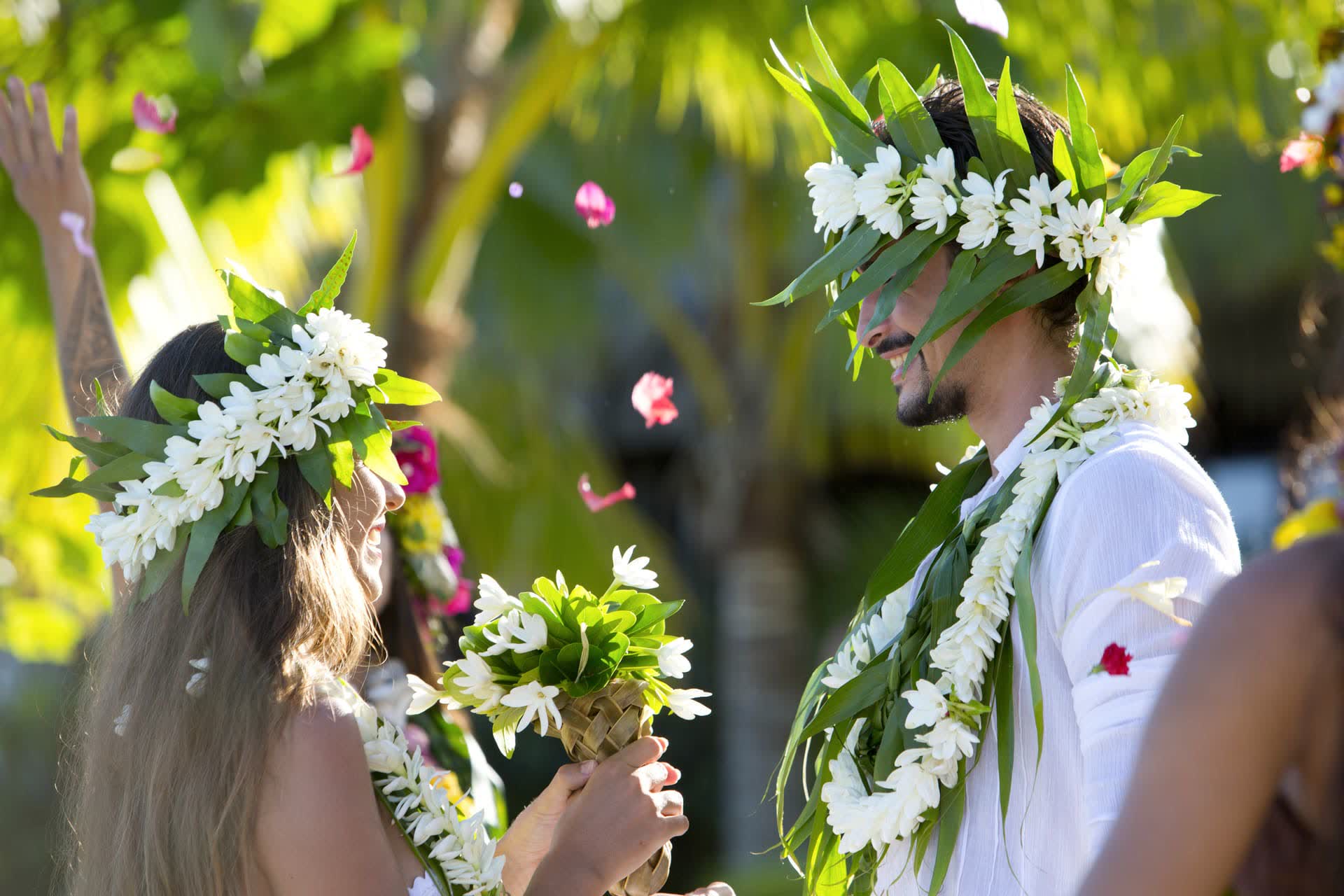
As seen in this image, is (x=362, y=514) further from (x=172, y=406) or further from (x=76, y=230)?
(x=76, y=230)

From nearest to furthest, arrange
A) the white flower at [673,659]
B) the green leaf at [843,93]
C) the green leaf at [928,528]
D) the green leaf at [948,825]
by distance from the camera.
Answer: the green leaf at [948,825]
the white flower at [673,659]
the green leaf at [843,93]
the green leaf at [928,528]

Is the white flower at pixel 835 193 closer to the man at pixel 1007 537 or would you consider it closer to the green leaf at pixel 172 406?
the man at pixel 1007 537

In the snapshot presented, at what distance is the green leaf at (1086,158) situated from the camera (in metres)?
2.24

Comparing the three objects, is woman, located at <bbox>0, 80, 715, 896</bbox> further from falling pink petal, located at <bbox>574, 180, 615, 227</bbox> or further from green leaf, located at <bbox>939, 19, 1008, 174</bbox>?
green leaf, located at <bbox>939, 19, 1008, 174</bbox>

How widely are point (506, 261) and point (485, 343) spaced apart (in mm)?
682

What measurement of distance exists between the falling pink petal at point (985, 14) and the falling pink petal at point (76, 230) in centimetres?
185

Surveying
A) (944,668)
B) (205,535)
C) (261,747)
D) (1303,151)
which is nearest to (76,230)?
(205,535)

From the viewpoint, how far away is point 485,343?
32.4ft

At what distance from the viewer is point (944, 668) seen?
210 cm

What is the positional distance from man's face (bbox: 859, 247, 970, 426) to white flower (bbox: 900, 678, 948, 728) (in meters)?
0.50

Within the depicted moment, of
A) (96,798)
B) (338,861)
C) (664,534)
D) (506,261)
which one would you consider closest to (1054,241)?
(338,861)

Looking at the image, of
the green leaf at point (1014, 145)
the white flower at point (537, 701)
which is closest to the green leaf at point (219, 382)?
the white flower at point (537, 701)

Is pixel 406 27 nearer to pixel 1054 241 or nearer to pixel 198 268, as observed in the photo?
pixel 198 268

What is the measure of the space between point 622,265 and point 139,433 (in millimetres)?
7083
